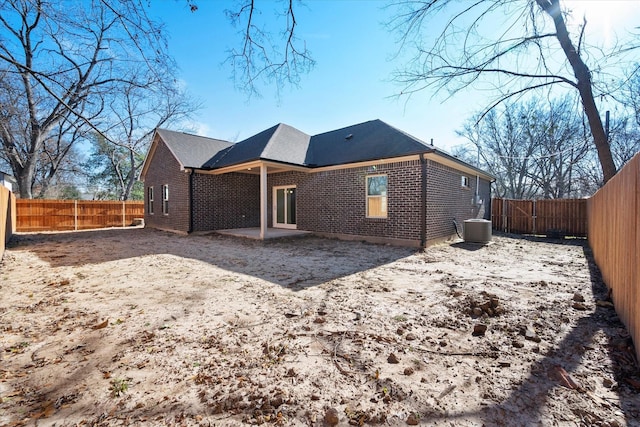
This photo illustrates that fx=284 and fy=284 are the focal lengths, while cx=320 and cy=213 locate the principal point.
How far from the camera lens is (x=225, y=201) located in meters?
13.4

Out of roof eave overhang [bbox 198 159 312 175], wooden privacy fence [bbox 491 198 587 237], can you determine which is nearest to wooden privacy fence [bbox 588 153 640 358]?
roof eave overhang [bbox 198 159 312 175]

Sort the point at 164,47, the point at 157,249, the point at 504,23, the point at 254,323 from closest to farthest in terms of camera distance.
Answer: the point at 254,323
the point at 164,47
the point at 504,23
the point at 157,249

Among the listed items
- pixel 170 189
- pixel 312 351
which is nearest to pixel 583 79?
pixel 312 351

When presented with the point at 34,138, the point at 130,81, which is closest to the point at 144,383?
the point at 130,81

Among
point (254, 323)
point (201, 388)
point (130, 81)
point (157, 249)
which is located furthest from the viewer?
point (157, 249)

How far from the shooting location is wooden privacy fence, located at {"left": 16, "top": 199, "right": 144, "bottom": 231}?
15383 millimetres

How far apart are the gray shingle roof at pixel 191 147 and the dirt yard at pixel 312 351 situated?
8035mm

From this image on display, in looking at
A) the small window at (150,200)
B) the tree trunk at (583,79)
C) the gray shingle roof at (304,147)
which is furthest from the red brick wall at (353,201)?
the small window at (150,200)

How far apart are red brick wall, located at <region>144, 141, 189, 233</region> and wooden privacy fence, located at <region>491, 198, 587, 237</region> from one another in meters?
16.1

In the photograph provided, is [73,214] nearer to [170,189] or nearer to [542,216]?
[170,189]

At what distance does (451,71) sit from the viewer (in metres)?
7.22

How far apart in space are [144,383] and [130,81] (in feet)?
15.4

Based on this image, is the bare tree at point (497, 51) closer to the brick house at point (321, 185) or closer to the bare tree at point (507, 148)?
the brick house at point (321, 185)

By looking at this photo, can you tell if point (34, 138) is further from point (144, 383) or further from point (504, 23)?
point (504, 23)
